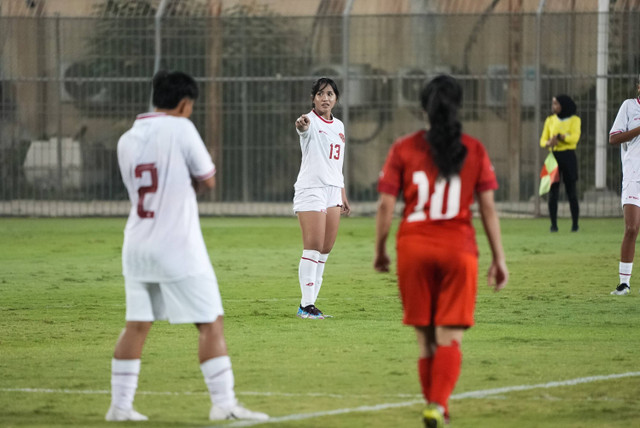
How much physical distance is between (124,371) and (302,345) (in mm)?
2999

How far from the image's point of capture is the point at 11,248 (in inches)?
773

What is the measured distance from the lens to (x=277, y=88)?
2556 centimetres

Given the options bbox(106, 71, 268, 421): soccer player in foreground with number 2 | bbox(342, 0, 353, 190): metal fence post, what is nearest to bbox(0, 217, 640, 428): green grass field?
→ bbox(106, 71, 268, 421): soccer player in foreground with number 2

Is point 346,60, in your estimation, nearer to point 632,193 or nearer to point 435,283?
point 632,193

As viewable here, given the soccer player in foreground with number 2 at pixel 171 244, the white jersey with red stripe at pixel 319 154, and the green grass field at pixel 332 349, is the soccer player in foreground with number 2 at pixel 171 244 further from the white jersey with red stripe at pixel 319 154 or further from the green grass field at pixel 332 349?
the white jersey with red stripe at pixel 319 154

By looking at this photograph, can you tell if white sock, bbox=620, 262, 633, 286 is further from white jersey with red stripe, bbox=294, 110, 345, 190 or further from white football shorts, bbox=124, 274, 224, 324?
white football shorts, bbox=124, 274, 224, 324

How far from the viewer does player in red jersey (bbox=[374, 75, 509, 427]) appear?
6.60 m

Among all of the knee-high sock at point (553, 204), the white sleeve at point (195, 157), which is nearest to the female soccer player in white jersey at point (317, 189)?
the white sleeve at point (195, 157)

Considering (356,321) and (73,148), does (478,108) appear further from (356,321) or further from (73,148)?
(356,321)

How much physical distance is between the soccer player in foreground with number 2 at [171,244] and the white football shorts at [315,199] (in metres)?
4.53

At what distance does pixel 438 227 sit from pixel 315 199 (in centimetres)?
489

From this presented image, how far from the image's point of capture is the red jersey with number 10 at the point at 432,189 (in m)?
6.65

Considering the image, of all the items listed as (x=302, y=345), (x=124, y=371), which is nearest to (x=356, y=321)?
(x=302, y=345)

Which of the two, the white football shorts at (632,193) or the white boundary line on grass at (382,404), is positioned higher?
the white football shorts at (632,193)
